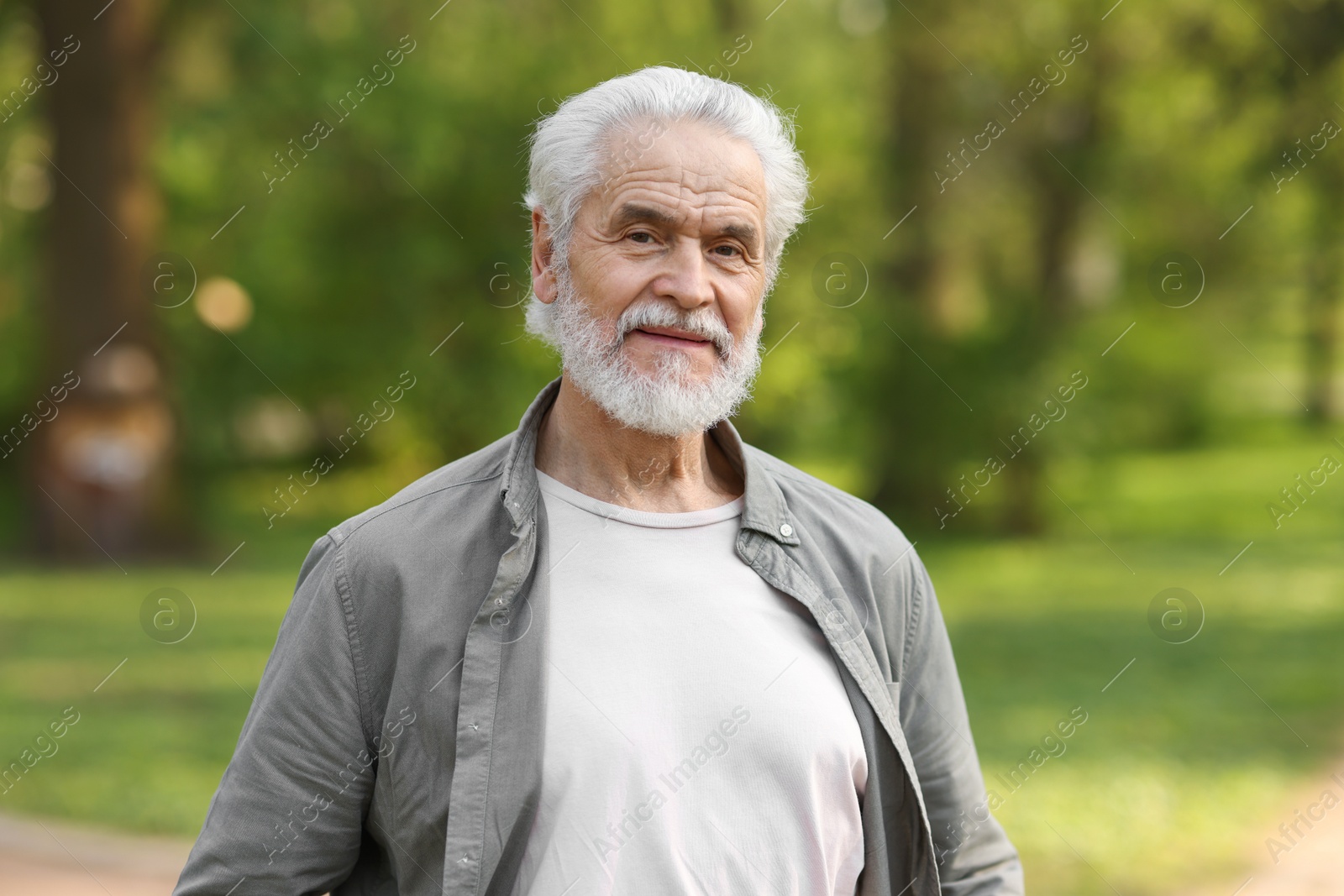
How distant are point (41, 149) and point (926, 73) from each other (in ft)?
32.6

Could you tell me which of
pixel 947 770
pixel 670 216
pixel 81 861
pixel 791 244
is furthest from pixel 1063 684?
pixel 791 244

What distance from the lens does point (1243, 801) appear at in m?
6.47

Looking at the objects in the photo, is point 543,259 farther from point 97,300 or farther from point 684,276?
point 97,300

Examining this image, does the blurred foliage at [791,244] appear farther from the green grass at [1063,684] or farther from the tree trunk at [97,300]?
the green grass at [1063,684]

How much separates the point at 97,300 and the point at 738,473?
1180 centimetres

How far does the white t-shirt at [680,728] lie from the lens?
190 cm

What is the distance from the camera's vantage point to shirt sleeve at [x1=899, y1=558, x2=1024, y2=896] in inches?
86.7

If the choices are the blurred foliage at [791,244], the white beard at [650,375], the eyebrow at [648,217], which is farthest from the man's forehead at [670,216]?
the blurred foliage at [791,244]

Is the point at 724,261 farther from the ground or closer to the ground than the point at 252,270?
closer to the ground

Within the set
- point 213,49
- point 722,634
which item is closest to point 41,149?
point 213,49

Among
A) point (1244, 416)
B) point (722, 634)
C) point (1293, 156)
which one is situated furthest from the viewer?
point (1244, 416)

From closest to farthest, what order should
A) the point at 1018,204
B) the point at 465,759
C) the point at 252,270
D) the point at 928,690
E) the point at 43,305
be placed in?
1. the point at 465,759
2. the point at 928,690
3. the point at 43,305
4. the point at 252,270
5. the point at 1018,204

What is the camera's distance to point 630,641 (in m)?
2.01

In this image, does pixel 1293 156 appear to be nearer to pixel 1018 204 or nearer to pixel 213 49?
pixel 1018 204
